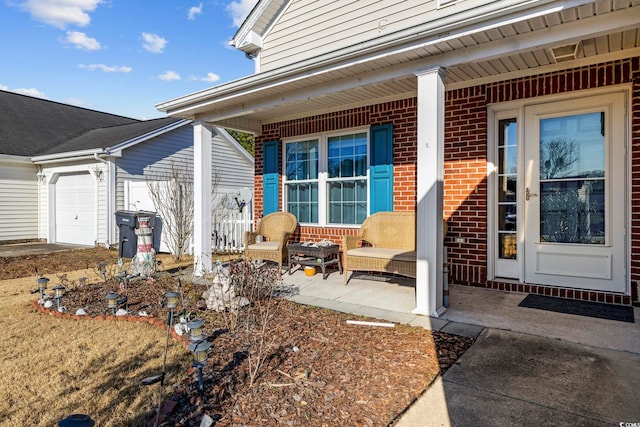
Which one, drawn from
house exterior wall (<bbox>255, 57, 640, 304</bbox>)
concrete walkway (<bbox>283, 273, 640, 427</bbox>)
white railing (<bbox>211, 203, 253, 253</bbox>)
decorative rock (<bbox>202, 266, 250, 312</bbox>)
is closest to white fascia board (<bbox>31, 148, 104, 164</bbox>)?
white railing (<bbox>211, 203, 253, 253</bbox>)

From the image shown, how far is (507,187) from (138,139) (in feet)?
30.5

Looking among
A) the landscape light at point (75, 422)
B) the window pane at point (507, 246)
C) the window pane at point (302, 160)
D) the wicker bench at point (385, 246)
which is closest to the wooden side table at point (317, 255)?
the wicker bench at point (385, 246)

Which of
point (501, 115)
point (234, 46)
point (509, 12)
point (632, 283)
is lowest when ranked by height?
point (632, 283)

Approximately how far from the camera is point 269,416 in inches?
81.0

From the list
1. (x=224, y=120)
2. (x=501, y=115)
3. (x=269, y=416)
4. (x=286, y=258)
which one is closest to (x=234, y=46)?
(x=224, y=120)

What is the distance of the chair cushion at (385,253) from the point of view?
4.55 metres

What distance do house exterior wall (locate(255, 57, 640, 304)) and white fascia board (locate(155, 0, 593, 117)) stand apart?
172 cm

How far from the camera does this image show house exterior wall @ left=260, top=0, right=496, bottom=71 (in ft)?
18.6

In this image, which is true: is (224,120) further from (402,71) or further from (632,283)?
(632,283)

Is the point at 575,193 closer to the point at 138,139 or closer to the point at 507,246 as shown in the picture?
the point at 507,246

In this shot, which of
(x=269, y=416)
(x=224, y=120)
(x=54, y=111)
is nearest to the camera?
(x=269, y=416)

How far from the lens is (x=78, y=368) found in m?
2.84

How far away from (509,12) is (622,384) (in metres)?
2.73

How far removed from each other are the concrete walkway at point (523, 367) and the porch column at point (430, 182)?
0.41 meters
